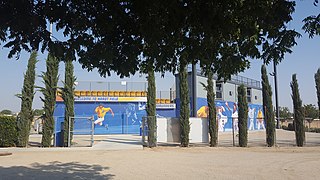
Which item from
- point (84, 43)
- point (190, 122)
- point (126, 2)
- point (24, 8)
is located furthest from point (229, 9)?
point (190, 122)

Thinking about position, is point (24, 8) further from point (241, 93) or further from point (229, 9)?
point (241, 93)

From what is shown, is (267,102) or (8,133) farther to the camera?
(267,102)

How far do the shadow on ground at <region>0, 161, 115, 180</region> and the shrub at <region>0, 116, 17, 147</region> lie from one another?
6.81 metres

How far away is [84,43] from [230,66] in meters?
2.15

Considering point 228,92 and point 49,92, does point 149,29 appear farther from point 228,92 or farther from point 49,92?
point 228,92

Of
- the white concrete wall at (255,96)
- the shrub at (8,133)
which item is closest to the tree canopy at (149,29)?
the shrub at (8,133)

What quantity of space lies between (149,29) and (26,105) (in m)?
15.6

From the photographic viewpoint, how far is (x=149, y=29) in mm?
4137

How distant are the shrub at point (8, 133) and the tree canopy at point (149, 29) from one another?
14.4m

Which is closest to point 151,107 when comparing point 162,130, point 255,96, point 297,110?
point 162,130

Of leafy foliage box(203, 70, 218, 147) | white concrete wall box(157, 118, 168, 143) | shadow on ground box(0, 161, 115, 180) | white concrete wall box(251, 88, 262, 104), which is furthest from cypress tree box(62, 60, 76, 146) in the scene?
white concrete wall box(251, 88, 262, 104)

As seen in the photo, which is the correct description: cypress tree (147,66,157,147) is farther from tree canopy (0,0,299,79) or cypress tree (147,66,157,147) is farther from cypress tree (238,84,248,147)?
tree canopy (0,0,299,79)

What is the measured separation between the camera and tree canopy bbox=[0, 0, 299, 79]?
403cm

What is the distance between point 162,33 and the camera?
429cm
